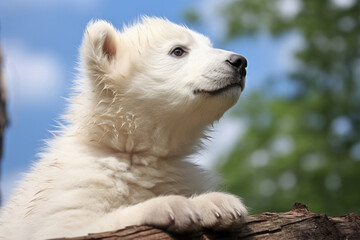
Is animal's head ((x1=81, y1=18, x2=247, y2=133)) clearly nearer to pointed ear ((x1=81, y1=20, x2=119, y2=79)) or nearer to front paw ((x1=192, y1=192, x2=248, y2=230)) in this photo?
pointed ear ((x1=81, y1=20, x2=119, y2=79))

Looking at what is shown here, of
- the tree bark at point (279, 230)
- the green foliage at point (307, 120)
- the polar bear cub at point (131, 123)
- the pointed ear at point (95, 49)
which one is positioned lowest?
the tree bark at point (279, 230)

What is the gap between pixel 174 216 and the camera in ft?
9.28

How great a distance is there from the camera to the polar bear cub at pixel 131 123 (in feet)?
11.5

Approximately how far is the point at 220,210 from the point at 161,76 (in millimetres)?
1472

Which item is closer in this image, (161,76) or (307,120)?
(161,76)

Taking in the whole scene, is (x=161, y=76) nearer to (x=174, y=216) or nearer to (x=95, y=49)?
(x=95, y=49)

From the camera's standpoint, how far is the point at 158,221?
2.82m

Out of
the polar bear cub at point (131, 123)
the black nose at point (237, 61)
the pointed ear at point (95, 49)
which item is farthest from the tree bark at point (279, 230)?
the pointed ear at point (95, 49)

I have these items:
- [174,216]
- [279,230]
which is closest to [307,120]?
[279,230]

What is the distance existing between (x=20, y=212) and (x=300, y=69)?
499 inches

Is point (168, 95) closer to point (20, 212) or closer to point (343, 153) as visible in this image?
point (20, 212)

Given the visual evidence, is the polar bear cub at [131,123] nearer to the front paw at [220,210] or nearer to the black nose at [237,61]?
the black nose at [237,61]

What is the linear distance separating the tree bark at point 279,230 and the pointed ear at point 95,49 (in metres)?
1.66

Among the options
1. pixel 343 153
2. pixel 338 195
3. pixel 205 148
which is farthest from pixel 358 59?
pixel 205 148
